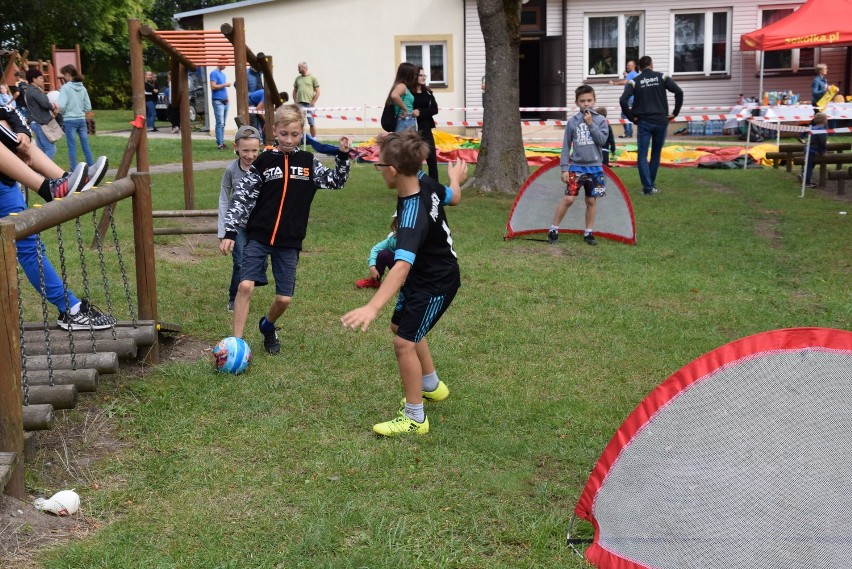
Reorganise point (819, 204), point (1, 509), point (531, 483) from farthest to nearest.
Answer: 1. point (819, 204)
2. point (531, 483)
3. point (1, 509)

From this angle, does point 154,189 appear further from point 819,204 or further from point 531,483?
point 531,483

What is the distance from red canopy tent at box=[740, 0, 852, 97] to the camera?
24578 mm

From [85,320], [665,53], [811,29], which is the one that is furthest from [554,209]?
[665,53]

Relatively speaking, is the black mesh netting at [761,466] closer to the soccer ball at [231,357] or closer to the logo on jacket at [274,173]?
the soccer ball at [231,357]

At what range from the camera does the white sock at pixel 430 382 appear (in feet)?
18.5

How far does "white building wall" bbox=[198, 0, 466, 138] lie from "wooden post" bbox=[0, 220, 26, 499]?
24429 millimetres

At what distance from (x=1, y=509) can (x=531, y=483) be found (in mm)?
2340

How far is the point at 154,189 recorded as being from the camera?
15609 mm

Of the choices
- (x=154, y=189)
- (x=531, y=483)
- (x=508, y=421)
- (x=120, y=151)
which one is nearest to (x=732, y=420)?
(x=531, y=483)

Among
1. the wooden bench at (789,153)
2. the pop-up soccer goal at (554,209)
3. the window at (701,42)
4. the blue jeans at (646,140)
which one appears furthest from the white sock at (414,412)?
the window at (701,42)

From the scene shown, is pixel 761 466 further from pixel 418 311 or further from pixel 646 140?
pixel 646 140

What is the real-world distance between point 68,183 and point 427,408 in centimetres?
261

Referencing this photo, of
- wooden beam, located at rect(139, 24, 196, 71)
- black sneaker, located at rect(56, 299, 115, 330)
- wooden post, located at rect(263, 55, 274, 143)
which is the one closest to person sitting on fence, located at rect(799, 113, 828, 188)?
wooden post, located at rect(263, 55, 274, 143)

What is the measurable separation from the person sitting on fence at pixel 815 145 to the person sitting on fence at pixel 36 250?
1293 centimetres
